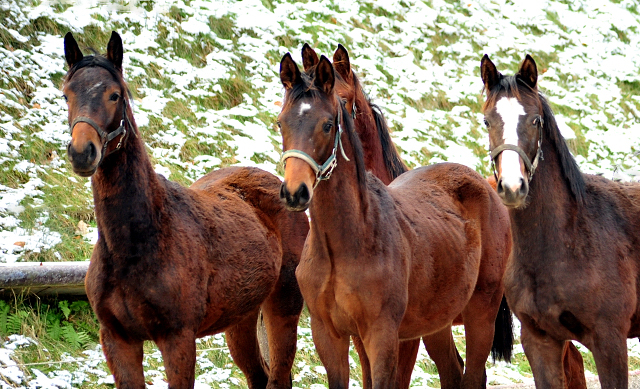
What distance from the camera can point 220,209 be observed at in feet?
18.1

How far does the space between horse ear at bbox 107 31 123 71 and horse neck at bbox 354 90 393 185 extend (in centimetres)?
242

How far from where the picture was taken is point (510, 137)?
166 inches

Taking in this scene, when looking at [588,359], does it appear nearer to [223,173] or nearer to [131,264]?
[223,173]

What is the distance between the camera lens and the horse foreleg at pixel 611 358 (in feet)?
13.8

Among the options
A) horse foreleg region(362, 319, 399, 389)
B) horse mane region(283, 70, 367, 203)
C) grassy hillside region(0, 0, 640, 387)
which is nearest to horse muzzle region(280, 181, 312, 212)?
horse mane region(283, 70, 367, 203)

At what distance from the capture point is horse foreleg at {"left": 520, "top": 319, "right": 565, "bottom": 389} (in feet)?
14.8

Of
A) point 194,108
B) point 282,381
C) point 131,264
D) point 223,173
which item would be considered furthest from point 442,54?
point 131,264

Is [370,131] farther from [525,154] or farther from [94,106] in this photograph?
[94,106]

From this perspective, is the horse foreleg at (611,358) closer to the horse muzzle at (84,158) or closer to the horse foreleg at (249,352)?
the horse foreleg at (249,352)

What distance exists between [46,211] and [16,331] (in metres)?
1.55

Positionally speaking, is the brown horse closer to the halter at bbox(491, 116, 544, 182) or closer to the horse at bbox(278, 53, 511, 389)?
the horse at bbox(278, 53, 511, 389)

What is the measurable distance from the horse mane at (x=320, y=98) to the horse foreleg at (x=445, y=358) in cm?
196

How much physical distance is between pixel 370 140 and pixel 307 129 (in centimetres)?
246

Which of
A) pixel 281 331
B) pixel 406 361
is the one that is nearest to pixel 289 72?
pixel 281 331
